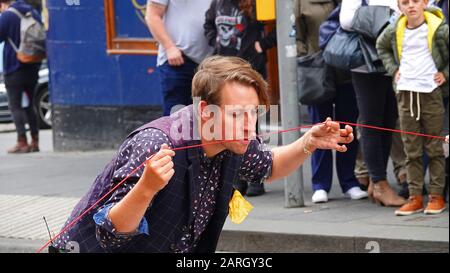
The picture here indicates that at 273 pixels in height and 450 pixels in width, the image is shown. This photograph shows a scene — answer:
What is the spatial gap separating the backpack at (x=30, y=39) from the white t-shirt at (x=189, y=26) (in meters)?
4.19

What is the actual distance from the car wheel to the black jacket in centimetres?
810

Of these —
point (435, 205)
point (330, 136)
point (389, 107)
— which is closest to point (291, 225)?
point (435, 205)

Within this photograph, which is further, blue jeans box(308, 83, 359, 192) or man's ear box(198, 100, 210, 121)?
blue jeans box(308, 83, 359, 192)

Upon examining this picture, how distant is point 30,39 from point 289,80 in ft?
16.9

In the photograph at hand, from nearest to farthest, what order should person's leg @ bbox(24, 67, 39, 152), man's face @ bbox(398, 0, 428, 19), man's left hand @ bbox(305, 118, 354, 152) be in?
1. man's left hand @ bbox(305, 118, 354, 152)
2. man's face @ bbox(398, 0, 428, 19)
3. person's leg @ bbox(24, 67, 39, 152)

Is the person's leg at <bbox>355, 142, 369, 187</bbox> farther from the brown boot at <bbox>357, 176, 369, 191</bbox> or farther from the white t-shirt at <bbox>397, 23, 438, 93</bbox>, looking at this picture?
the white t-shirt at <bbox>397, 23, 438, 93</bbox>

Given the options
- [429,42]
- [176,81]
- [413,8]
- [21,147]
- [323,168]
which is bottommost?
[21,147]

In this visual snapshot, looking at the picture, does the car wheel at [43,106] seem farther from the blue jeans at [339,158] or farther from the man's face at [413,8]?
the man's face at [413,8]

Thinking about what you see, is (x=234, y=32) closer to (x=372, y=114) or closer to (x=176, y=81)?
(x=176, y=81)

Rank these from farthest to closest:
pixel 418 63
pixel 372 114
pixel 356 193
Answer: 1. pixel 356 193
2. pixel 372 114
3. pixel 418 63

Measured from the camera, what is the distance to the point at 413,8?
6.93m

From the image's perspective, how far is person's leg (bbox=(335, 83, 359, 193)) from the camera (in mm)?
8039

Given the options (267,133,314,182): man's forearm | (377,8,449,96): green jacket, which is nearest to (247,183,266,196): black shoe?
(377,8,449,96): green jacket

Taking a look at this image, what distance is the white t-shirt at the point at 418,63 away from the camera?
702 centimetres
